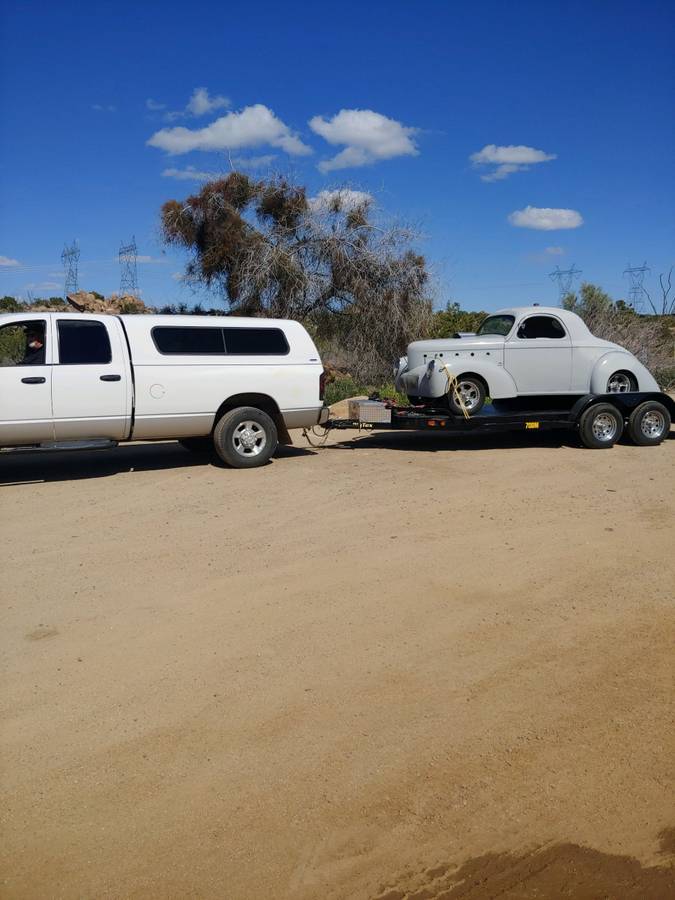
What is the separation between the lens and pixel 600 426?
12.5 metres

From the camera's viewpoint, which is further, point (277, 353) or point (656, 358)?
point (656, 358)

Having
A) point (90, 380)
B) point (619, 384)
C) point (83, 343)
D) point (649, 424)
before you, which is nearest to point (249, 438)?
point (90, 380)

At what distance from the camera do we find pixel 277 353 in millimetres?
11094

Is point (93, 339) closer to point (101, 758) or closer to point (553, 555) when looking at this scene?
point (553, 555)

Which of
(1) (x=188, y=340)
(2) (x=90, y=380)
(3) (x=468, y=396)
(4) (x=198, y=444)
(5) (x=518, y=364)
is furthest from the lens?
(5) (x=518, y=364)

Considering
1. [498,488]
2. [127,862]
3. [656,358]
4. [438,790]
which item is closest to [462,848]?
[438,790]

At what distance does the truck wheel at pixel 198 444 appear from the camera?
11.6 metres

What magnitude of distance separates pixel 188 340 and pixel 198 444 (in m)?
1.90

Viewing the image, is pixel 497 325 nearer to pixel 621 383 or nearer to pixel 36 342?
pixel 621 383

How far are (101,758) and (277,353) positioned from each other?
7.83 metres

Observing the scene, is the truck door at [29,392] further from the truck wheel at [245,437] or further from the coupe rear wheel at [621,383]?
the coupe rear wheel at [621,383]

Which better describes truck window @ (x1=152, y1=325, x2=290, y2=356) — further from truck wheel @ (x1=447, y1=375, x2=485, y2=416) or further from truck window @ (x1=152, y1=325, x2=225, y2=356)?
truck wheel @ (x1=447, y1=375, x2=485, y2=416)

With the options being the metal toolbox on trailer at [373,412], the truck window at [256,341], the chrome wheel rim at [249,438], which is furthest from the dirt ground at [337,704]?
the metal toolbox on trailer at [373,412]

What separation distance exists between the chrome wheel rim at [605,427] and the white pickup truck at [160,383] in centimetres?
435
